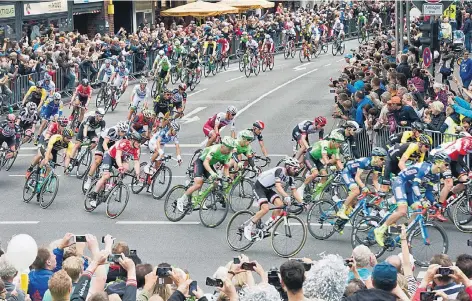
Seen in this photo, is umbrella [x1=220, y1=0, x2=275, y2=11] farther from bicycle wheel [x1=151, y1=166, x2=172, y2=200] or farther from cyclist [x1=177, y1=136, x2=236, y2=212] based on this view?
cyclist [x1=177, y1=136, x2=236, y2=212]

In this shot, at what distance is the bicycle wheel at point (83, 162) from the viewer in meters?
21.0

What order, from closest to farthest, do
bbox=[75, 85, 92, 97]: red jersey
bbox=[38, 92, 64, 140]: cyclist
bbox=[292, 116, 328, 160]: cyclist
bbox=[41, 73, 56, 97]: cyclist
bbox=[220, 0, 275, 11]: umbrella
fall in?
1. bbox=[292, 116, 328, 160]: cyclist
2. bbox=[38, 92, 64, 140]: cyclist
3. bbox=[75, 85, 92, 97]: red jersey
4. bbox=[41, 73, 56, 97]: cyclist
5. bbox=[220, 0, 275, 11]: umbrella

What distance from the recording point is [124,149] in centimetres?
1792

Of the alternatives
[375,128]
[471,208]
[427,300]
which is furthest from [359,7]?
[427,300]

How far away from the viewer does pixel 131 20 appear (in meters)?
50.2

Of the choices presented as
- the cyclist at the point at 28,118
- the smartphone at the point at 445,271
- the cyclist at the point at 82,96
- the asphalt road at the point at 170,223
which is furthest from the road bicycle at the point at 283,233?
the cyclist at the point at 82,96

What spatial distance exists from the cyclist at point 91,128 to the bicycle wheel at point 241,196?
4.21 m

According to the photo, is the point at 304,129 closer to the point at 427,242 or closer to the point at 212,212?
the point at 212,212

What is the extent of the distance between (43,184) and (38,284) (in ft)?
28.9

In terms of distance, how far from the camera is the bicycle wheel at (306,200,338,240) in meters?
15.8

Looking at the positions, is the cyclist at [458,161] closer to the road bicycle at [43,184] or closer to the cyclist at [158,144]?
the cyclist at [158,144]

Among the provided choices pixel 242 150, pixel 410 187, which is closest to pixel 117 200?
pixel 242 150

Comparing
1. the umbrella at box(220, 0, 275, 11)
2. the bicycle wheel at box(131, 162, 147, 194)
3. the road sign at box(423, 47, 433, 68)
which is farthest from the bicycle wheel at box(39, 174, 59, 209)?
the umbrella at box(220, 0, 275, 11)

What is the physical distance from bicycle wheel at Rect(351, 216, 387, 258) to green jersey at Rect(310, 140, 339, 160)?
2.18 metres
